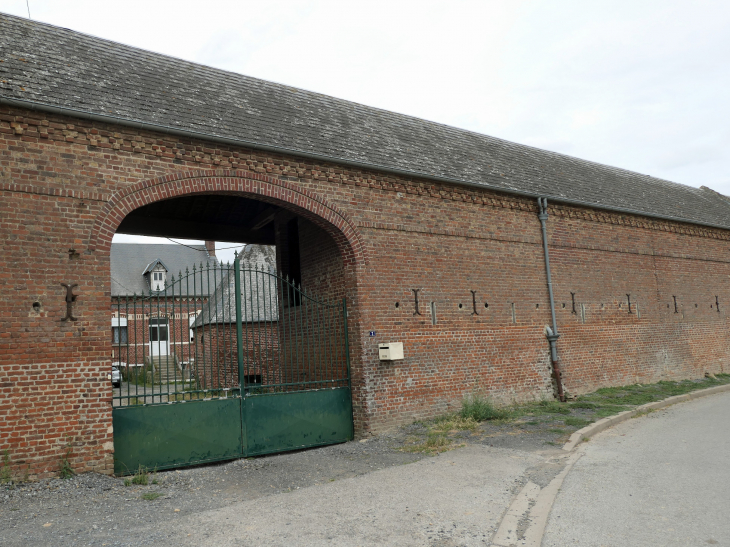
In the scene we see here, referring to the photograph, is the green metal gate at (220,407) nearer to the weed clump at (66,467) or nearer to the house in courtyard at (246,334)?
the house in courtyard at (246,334)

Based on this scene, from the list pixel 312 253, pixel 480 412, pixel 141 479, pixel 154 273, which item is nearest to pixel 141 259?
pixel 154 273

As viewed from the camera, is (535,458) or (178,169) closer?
(535,458)

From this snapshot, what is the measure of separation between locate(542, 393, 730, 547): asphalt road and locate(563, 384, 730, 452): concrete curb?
0.19 m

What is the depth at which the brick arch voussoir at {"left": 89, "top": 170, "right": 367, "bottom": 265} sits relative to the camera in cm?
790

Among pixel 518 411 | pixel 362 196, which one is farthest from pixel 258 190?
pixel 518 411

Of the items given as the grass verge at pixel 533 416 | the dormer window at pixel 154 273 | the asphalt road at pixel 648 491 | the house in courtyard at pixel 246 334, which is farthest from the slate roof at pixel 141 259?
the asphalt road at pixel 648 491

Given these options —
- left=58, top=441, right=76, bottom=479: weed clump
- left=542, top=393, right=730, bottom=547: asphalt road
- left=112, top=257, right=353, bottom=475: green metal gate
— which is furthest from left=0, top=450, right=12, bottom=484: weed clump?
left=542, top=393, right=730, bottom=547: asphalt road

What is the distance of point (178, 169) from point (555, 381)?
30.5 feet

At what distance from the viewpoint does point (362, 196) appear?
34.0ft

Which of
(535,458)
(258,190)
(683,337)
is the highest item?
(258,190)

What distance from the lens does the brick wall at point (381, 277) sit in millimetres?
7211

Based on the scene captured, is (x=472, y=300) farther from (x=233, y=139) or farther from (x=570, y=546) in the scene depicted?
(x=570, y=546)

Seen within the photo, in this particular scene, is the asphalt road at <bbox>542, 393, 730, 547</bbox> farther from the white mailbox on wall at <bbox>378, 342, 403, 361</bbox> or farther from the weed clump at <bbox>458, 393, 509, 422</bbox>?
the white mailbox on wall at <bbox>378, 342, 403, 361</bbox>

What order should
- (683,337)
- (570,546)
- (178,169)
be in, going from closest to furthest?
(570,546), (178,169), (683,337)
